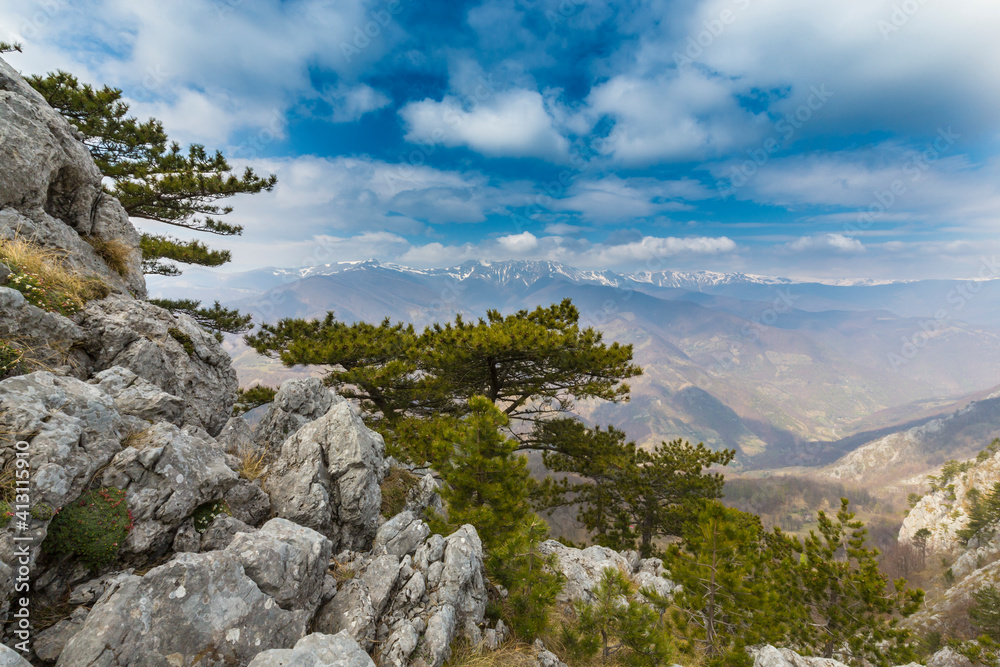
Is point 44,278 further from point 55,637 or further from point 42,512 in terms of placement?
point 55,637

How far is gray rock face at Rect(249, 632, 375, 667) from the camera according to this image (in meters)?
4.28

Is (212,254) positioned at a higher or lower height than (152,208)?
lower

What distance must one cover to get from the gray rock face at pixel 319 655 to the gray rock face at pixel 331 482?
130 inches

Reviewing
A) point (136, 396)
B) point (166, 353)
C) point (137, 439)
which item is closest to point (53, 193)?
point (166, 353)

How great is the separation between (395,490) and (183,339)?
729 cm

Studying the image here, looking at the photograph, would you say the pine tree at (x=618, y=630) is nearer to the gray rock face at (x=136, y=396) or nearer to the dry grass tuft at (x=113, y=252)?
the gray rock face at (x=136, y=396)

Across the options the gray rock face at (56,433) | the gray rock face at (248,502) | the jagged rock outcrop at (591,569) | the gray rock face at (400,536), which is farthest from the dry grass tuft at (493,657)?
the gray rock face at (56,433)

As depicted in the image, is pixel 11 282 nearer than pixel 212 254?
Yes

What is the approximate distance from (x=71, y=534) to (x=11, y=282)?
5675 mm

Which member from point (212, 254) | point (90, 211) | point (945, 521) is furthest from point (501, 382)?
point (945, 521)

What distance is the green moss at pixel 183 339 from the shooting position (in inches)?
405

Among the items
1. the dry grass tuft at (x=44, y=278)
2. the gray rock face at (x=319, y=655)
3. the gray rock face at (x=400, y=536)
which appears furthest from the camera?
the gray rock face at (x=400, y=536)

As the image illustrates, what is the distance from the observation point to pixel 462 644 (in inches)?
258

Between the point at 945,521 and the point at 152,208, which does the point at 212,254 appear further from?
the point at 945,521
